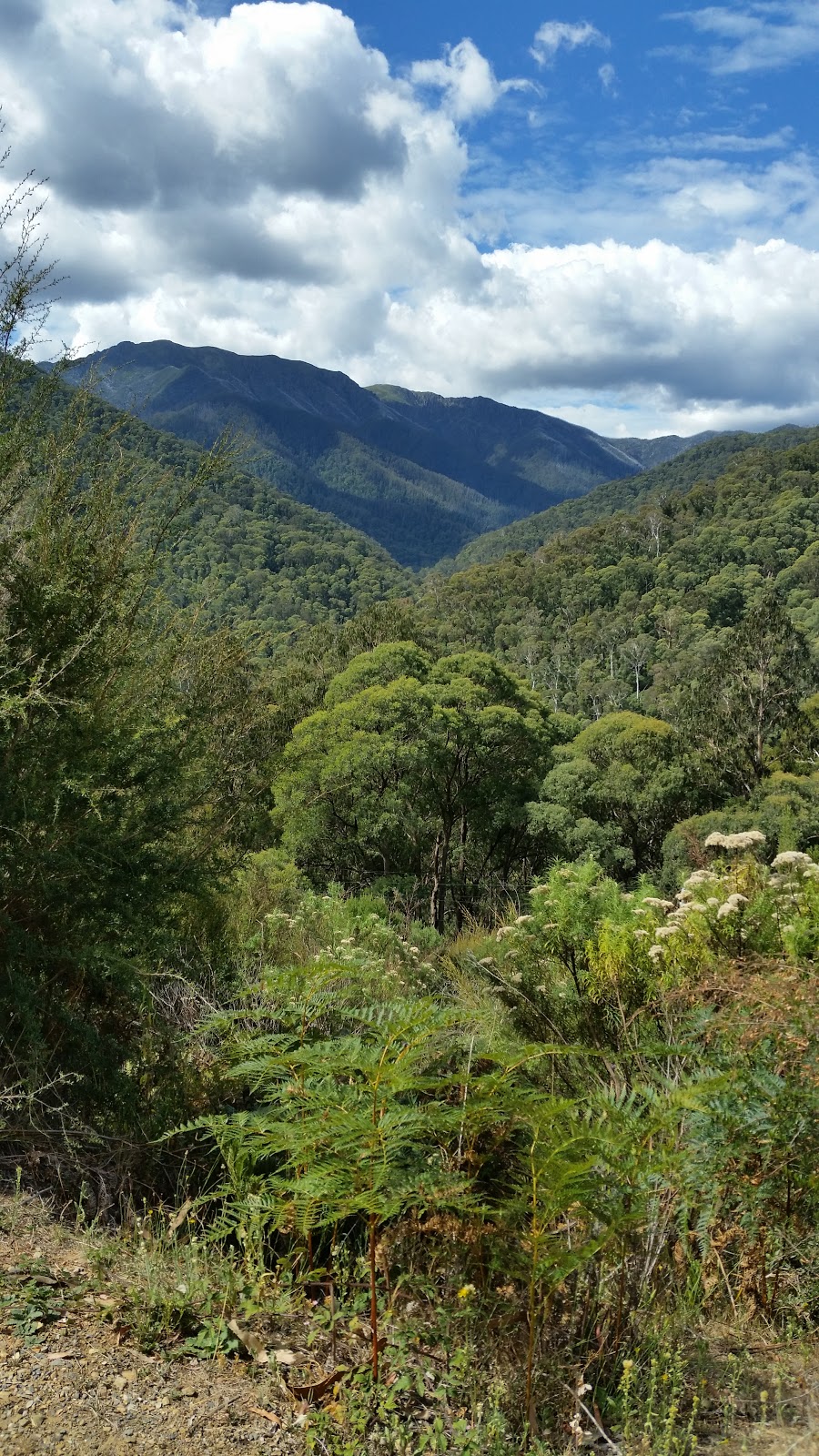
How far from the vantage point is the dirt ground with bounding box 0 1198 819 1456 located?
6.77 feet

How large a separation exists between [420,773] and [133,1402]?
21810 millimetres

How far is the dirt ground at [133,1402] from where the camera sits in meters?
2.06

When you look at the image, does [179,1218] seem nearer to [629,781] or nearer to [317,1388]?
[317,1388]

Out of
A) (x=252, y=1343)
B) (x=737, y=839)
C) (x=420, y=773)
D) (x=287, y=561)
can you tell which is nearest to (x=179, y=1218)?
(x=252, y=1343)

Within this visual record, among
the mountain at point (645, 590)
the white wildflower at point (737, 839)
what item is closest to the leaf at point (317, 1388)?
the white wildflower at point (737, 839)

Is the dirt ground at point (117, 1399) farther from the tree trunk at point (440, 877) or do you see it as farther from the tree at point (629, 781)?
the tree at point (629, 781)

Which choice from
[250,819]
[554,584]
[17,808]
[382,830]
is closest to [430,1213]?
[17,808]

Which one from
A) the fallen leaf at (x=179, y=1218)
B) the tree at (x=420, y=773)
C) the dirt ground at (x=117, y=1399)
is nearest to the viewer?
the dirt ground at (x=117, y=1399)

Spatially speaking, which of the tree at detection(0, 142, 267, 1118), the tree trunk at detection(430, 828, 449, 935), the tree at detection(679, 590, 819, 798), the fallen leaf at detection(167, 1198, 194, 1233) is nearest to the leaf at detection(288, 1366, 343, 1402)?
the fallen leaf at detection(167, 1198, 194, 1233)

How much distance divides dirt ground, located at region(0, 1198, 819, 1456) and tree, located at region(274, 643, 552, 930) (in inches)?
669

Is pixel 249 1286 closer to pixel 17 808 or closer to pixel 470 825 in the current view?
pixel 17 808

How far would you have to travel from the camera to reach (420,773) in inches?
944

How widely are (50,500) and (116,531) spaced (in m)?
0.37

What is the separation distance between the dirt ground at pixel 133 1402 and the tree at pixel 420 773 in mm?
16997
